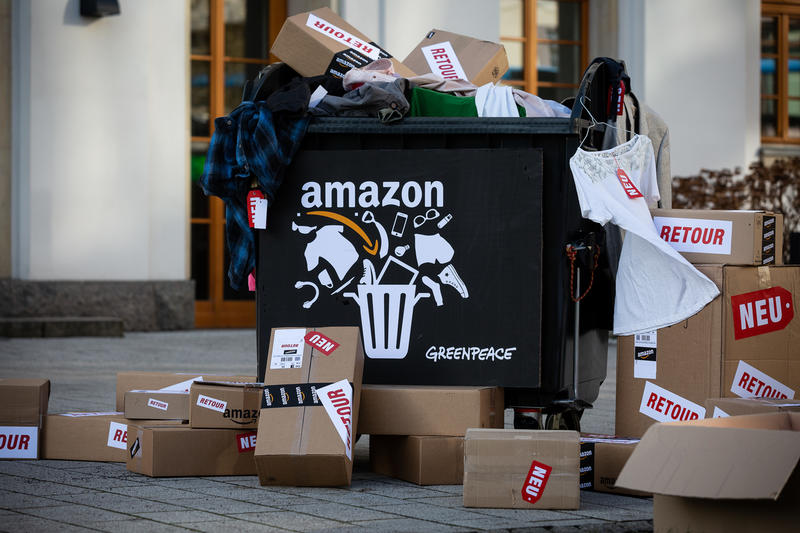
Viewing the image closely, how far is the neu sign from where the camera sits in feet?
15.8

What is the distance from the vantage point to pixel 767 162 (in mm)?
14953

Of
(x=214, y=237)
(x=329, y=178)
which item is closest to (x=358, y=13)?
(x=214, y=237)

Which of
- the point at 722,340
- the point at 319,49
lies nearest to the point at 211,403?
the point at 319,49

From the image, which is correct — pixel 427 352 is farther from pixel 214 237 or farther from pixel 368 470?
pixel 214 237

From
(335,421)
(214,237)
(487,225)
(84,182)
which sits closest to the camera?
(335,421)

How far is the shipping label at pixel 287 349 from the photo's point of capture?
467 centimetres

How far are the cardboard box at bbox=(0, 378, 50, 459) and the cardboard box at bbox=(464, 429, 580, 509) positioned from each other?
6.70ft

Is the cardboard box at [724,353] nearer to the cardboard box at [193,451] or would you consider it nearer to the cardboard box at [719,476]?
the cardboard box at [719,476]

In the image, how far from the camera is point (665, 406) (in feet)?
16.0

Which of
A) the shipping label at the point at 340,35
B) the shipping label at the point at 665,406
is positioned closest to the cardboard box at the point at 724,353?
the shipping label at the point at 665,406

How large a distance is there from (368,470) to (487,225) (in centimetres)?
113

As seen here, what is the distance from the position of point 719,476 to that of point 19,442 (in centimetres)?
320

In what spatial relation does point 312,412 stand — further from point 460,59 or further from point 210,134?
point 210,134

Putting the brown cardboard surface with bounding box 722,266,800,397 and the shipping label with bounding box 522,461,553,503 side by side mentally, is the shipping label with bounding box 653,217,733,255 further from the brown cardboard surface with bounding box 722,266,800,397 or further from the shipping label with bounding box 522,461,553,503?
the shipping label with bounding box 522,461,553,503
